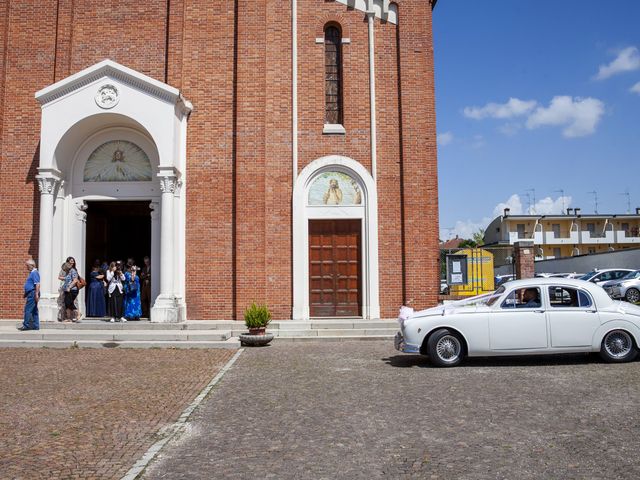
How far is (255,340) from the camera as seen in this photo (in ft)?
40.7

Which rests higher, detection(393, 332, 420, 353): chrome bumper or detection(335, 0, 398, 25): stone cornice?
detection(335, 0, 398, 25): stone cornice

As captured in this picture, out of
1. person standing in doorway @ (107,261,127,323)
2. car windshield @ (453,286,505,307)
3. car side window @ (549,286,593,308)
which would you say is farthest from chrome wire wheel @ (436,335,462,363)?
person standing in doorway @ (107,261,127,323)

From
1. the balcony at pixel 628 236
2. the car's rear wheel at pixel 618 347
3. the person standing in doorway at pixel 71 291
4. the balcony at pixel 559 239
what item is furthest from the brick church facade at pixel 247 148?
the balcony at pixel 628 236

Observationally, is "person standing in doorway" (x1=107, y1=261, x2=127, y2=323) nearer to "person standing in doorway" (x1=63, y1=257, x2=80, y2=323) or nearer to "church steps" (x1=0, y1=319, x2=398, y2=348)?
"church steps" (x1=0, y1=319, x2=398, y2=348)

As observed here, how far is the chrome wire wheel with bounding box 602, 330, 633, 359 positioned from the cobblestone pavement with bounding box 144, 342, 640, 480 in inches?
10.4

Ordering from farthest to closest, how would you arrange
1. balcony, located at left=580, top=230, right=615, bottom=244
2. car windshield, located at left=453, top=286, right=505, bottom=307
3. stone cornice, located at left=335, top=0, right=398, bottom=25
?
1. balcony, located at left=580, top=230, right=615, bottom=244
2. stone cornice, located at left=335, top=0, right=398, bottom=25
3. car windshield, located at left=453, top=286, right=505, bottom=307

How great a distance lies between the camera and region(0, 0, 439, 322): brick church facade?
1527 cm

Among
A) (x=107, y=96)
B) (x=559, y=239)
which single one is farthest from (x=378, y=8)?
(x=559, y=239)

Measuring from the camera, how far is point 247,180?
15359 millimetres

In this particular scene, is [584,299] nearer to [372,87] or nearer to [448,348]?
[448,348]

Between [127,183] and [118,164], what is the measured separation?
64 centimetres

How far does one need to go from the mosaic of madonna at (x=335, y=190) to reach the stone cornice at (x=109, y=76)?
4329mm

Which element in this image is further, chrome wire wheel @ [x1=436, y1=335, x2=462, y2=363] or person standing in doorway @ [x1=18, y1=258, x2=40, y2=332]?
person standing in doorway @ [x1=18, y1=258, x2=40, y2=332]

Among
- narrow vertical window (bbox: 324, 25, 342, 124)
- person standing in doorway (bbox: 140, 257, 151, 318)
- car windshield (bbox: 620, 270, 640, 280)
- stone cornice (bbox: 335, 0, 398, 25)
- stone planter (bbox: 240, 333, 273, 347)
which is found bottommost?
stone planter (bbox: 240, 333, 273, 347)
